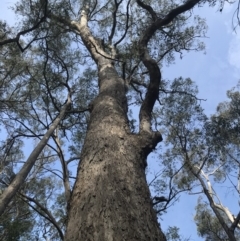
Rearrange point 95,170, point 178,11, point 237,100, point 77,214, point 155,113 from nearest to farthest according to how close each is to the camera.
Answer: point 77,214 < point 95,170 < point 178,11 < point 155,113 < point 237,100

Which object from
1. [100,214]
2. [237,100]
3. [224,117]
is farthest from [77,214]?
[237,100]

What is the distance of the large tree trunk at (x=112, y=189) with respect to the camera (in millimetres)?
1772

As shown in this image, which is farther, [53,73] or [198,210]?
[198,210]

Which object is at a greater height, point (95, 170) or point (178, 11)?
point (178, 11)

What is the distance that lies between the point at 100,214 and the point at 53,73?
6944mm

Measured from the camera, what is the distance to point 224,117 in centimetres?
1049

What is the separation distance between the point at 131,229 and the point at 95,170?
71 cm

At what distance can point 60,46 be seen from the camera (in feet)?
29.6

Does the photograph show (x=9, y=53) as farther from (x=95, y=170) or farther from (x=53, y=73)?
(x=95, y=170)

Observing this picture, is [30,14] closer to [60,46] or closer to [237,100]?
[60,46]

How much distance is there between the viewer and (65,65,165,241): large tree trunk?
5.82ft

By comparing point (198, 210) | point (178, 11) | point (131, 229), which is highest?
point (198, 210)

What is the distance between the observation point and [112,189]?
6.84 ft

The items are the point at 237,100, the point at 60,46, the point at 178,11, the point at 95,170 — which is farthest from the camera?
the point at 237,100
